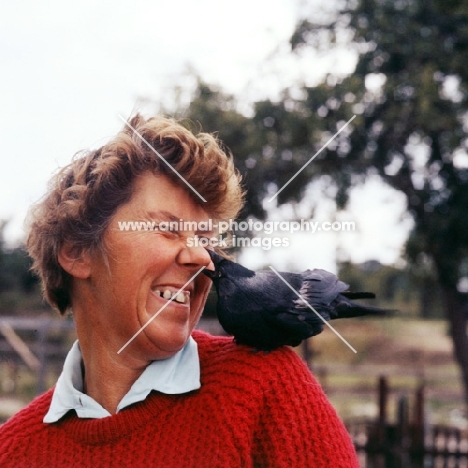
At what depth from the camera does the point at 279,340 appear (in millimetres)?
1533

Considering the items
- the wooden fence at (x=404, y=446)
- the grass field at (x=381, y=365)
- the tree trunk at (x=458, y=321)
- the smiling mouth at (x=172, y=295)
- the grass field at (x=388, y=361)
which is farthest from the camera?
the grass field at (x=388, y=361)

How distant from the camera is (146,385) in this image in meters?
1.54

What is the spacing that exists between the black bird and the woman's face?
77mm

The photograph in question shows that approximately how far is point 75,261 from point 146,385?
363 millimetres

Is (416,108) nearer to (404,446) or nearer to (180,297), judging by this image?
(404,446)

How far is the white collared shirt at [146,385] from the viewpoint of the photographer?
1532mm

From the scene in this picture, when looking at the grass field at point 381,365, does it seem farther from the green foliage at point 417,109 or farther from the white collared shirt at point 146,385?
the white collared shirt at point 146,385

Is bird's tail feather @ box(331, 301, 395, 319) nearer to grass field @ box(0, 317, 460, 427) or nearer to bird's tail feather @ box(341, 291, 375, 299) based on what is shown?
bird's tail feather @ box(341, 291, 375, 299)

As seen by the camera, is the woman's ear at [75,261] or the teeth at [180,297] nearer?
the teeth at [180,297]

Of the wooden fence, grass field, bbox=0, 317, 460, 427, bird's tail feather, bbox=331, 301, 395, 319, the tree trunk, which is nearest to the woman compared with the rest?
bird's tail feather, bbox=331, 301, 395, 319

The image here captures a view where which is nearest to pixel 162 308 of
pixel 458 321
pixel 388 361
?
pixel 458 321

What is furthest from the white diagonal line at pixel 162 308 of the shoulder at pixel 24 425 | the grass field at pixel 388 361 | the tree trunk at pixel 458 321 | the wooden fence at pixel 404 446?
the grass field at pixel 388 361

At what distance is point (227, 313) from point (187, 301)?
0.10 metres

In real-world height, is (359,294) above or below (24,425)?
above
